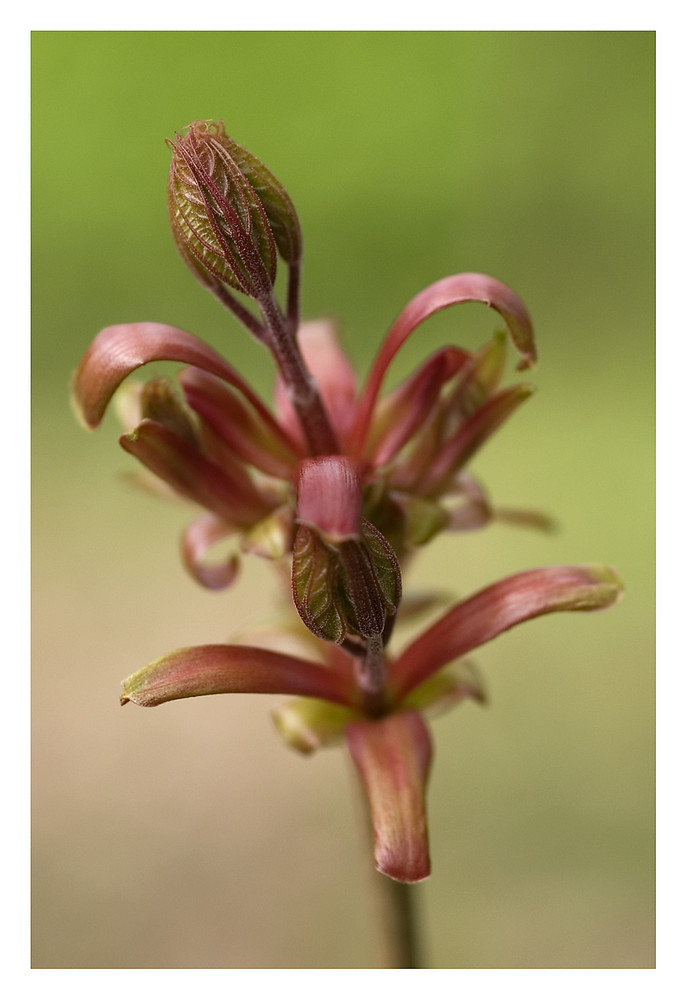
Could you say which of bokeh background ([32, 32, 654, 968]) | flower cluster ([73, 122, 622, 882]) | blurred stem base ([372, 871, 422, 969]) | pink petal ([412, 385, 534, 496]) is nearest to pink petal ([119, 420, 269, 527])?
flower cluster ([73, 122, 622, 882])

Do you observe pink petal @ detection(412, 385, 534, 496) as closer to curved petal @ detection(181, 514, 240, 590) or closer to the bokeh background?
curved petal @ detection(181, 514, 240, 590)

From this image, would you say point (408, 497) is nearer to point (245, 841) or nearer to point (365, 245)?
point (245, 841)

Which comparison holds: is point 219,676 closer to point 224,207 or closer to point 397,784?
point 397,784

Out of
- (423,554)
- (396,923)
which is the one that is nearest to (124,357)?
(396,923)

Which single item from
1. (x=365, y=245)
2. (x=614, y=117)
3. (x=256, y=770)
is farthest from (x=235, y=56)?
(x=256, y=770)

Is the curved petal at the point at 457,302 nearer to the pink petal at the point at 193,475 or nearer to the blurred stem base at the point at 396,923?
the pink petal at the point at 193,475

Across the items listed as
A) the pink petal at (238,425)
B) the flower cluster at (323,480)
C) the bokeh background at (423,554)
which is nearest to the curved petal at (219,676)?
the flower cluster at (323,480)
